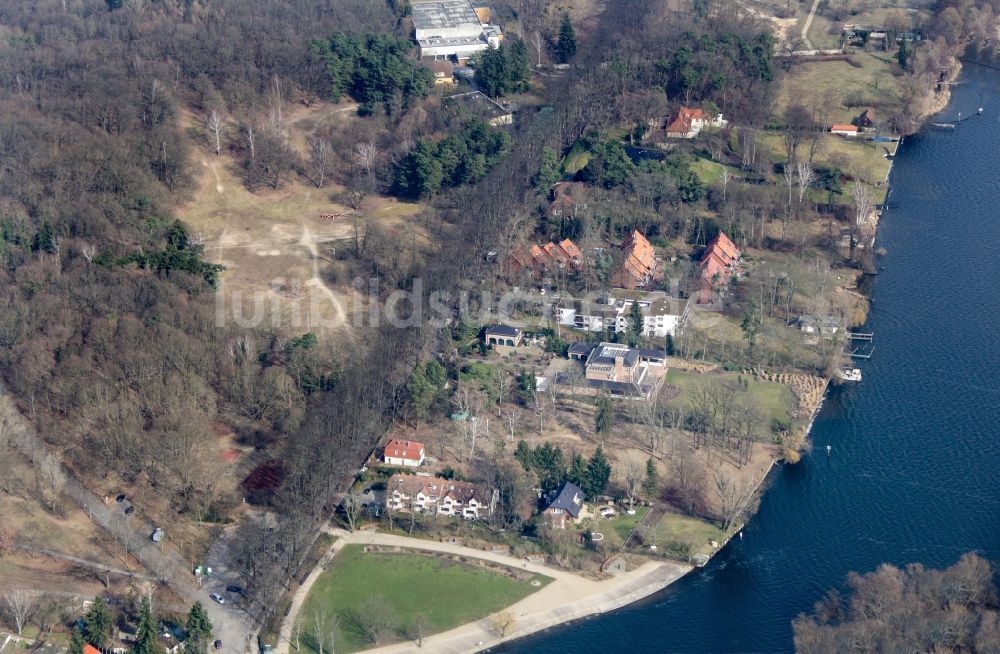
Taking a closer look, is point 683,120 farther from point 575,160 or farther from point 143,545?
point 143,545

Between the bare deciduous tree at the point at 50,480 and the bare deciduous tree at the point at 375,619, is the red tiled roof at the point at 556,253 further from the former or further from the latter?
the bare deciduous tree at the point at 50,480

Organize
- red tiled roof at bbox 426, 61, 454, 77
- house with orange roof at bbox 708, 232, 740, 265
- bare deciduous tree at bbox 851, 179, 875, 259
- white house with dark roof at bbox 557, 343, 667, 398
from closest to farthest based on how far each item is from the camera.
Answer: white house with dark roof at bbox 557, 343, 667, 398 → house with orange roof at bbox 708, 232, 740, 265 → bare deciduous tree at bbox 851, 179, 875, 259 → red tiled roof at bbox 426, 61, 454, 77

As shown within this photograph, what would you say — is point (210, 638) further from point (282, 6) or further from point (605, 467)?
point (282, 6)

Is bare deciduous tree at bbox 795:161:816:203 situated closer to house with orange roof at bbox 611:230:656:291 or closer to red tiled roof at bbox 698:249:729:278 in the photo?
red tiled roof at bbox 698:249:729:278

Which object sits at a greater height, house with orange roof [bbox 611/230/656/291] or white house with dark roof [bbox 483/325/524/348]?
house with orange roof [bbox 611/230/656/291]

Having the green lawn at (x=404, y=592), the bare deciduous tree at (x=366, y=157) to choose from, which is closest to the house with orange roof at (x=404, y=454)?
the green lawn at (x=404, y=592)

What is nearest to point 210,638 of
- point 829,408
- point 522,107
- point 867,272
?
point 829,408

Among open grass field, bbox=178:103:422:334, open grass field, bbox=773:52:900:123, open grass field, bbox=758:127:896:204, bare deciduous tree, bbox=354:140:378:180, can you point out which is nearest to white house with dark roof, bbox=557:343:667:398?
open grass field, bbox=178:103:422:334
